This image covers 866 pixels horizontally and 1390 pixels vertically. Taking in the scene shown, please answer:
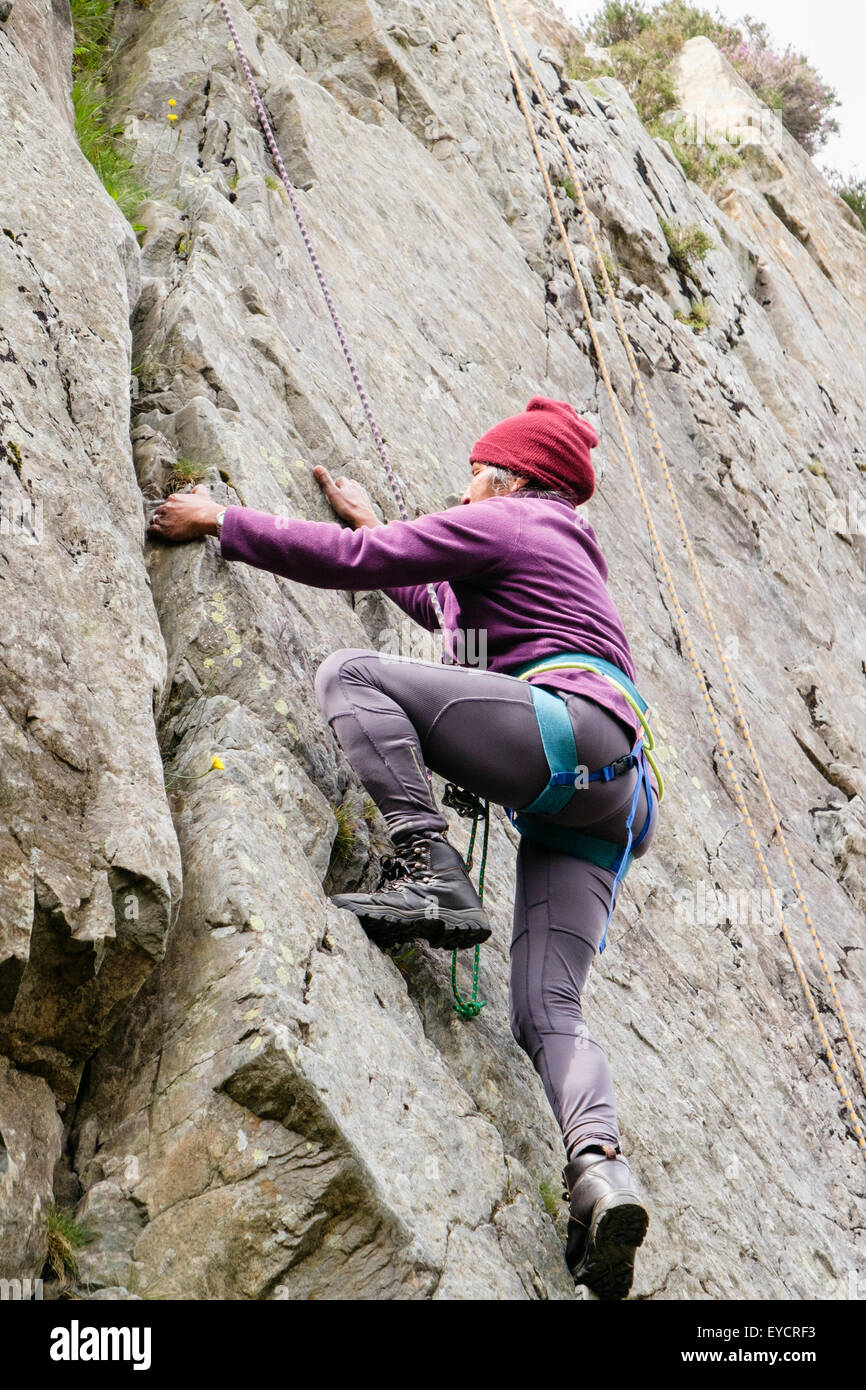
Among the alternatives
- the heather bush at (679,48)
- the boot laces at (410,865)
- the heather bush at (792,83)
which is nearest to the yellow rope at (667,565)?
the boot laces at (410,865)

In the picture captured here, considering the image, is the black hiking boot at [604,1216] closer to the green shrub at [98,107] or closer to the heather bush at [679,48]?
the green shrub at [98,107]

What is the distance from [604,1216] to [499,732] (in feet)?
5.09

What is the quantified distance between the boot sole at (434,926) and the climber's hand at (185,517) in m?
1.50

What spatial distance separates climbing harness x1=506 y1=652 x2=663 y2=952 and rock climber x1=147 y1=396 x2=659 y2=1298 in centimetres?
2

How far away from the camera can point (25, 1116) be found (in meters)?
3.46

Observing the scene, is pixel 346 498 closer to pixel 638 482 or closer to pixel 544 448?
pixel 544 448

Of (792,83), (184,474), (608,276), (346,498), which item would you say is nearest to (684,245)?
(608,276)

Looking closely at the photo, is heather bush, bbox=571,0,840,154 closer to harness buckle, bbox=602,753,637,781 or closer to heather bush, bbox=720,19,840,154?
heather bush, bbox=720,19,840,154

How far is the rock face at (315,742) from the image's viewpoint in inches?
141

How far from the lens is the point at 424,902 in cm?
439

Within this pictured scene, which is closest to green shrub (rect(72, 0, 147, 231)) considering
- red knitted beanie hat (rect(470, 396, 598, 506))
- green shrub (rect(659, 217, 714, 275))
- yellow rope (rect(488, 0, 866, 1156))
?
red knitted beanie hat (rect(470, 396, 598, 506))

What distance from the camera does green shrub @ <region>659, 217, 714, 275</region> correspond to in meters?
13.2
